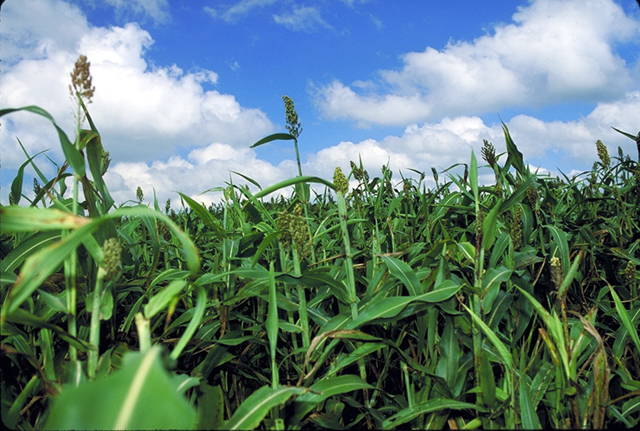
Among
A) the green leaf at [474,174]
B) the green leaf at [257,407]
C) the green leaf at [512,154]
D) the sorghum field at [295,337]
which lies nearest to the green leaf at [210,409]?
the sorghum field at [295,337]

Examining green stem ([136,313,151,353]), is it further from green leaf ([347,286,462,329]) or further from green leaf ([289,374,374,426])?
green leaf ([347,286,462,329])

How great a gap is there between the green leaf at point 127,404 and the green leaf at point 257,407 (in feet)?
1.51

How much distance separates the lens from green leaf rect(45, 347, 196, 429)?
28.0 inches

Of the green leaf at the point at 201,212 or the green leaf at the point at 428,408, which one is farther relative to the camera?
the green leaf at the point at 201,212

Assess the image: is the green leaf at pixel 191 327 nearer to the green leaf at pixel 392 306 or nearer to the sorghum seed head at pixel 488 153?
the green leaf at pixel 392 306

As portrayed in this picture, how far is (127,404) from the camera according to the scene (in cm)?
74

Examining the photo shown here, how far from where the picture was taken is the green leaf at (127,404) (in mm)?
711

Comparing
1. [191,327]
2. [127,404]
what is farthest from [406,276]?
[127,404]

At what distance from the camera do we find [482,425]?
4.97 feet

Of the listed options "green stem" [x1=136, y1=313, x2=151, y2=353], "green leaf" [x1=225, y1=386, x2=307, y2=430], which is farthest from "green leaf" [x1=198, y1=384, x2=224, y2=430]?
"green stem" [x1=136, y1=313, x2=151, y2=353]

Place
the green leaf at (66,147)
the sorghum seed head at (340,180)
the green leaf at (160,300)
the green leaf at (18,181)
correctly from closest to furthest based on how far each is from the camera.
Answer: the green leaf at (160,300) < the green leaf at (66,147) < the sorghum seed head at (340,180) < the green leaf at (18,181)

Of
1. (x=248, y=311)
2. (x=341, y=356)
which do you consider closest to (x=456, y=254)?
(x=341, y=356)

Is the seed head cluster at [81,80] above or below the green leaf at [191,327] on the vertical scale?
above

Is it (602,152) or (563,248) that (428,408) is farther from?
(602,152)
